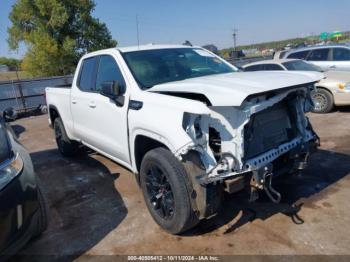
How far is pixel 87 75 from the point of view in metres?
5.23

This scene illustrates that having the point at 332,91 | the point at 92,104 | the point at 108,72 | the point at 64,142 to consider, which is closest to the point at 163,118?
the point at 108,72

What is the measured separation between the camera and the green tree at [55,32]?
3928cm

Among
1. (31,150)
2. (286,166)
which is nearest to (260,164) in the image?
(286,166)

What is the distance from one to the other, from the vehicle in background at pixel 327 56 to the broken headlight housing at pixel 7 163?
9.96 meters

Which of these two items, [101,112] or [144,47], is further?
[144,47]

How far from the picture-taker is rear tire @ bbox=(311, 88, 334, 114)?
8508mm

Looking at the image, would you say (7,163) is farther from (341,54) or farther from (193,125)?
(341,54)

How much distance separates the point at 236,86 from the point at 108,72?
209cm

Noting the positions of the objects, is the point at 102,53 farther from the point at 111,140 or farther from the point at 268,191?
the point at 268,191

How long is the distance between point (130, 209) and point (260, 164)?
5.93ft

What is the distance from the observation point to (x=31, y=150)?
7852 millimetres

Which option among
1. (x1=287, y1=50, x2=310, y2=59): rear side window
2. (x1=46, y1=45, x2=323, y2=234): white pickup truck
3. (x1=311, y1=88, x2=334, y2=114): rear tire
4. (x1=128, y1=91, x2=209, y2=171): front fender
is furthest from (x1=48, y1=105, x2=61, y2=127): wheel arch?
(x1=287, y1=50, x2=310, y2=59): rear side window

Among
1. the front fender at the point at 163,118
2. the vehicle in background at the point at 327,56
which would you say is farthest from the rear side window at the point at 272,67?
the front fender at the point at 163,118

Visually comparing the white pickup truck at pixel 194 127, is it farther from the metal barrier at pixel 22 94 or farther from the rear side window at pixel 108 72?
the metal barrier at pixel 22 94
